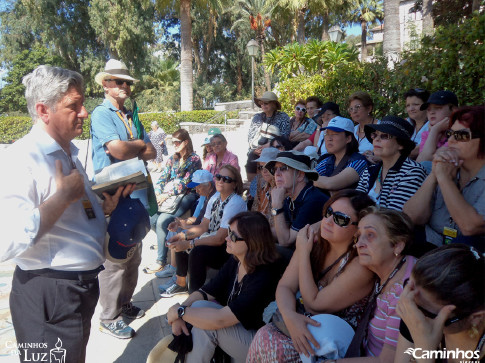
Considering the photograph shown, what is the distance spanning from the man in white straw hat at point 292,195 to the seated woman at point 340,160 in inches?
8.1

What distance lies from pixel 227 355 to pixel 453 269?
1.67 m

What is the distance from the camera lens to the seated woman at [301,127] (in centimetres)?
568

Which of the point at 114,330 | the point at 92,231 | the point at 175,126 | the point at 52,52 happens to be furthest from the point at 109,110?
the point at 52,52

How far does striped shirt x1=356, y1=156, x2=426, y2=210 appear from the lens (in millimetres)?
2523

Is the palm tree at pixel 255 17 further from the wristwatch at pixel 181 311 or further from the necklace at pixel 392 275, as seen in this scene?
the necklace at pixel 392 275

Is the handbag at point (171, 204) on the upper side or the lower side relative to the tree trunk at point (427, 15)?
lower

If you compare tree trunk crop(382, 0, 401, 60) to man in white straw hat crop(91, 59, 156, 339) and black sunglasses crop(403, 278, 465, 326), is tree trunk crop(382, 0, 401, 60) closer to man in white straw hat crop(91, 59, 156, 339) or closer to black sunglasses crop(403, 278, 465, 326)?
man in white straw hat crop(91, 59, 156, 339)

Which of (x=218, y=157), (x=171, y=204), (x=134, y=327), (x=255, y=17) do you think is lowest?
(x=134, y=327)

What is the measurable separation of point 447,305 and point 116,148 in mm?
2454

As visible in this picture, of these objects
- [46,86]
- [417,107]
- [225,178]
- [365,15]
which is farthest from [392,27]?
[365,15]

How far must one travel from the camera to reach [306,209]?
288cm

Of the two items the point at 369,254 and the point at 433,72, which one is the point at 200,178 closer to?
the point at 369,254

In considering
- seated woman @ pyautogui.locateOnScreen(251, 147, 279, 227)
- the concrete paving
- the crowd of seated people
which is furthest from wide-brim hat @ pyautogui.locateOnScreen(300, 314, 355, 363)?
the concrete paving

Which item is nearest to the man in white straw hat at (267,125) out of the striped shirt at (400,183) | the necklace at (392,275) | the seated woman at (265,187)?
the seated woman at (265,187)
